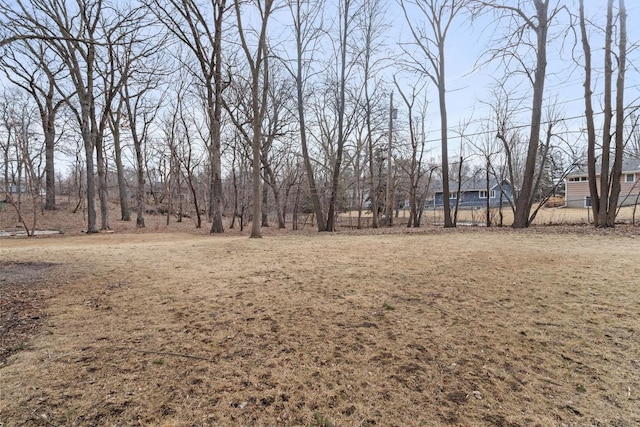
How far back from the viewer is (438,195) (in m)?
37.1

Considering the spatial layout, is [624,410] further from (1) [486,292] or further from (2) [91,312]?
(2) [91,312]

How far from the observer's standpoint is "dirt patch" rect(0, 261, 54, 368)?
2.59 meters

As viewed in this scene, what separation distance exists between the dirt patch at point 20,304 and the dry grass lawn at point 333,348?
0.07 m

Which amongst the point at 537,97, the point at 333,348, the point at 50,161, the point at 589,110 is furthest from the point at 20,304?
the point at 50,161

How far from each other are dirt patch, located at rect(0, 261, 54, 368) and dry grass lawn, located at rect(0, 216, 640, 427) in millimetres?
74

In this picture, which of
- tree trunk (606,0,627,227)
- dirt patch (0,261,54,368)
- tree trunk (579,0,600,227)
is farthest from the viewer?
tree trunk (579,0,600,227)

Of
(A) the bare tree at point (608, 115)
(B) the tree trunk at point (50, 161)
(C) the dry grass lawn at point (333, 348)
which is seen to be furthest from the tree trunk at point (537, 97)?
(B) the tree trunk at point (50, 161)

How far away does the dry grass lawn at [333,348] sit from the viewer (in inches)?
73.5

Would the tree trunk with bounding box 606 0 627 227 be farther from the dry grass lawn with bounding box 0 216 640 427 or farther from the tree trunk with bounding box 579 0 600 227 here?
the dry grass lawn with bounding box 0 216 640 427

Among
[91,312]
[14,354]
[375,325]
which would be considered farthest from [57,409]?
[375,325]

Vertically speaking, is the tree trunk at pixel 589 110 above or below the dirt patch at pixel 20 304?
above

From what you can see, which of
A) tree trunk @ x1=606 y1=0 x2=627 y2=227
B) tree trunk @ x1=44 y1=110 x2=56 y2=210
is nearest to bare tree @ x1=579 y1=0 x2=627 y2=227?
tree trunk @ x1=606 y1=0 x2=627 y2=227

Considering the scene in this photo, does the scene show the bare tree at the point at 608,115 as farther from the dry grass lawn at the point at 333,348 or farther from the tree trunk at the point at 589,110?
the dry grass lawn at the point at 333,348

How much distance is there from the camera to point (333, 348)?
2.54 meters
